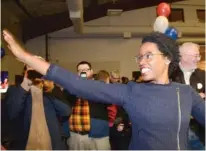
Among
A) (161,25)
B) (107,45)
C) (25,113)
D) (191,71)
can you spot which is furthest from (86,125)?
(107,45)

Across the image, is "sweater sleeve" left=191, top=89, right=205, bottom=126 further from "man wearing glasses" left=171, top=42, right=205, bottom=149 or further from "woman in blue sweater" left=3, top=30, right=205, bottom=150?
"man wearing glasses" left=171, top=42, right=205, bottom=149

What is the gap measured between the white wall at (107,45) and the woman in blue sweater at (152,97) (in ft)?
20.1

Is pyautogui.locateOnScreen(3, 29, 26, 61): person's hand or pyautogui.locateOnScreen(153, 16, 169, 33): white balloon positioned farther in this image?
pyautogui.locateOnScreen(153, 16, 169, 33): white balloon

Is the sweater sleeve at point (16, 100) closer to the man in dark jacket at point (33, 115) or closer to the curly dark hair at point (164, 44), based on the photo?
the man in dark jacket at point (33, 115)

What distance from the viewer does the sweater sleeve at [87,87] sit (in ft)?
3.13

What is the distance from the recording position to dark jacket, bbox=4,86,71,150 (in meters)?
1.78

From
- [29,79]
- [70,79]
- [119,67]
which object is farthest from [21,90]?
[119,67]

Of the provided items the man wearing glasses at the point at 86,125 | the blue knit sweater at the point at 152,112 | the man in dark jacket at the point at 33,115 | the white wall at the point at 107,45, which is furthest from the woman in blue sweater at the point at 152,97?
the white wall at the point at 107,45

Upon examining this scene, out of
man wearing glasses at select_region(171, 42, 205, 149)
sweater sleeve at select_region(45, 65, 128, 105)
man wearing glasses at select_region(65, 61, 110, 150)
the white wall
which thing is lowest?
man wearing glasses at select_region(65, 61, 110, 150)

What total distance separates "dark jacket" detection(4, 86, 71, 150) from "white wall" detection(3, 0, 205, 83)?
525 cm

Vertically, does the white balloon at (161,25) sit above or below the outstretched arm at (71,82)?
above

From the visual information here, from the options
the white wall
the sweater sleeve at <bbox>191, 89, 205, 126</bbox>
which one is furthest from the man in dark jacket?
the white wall

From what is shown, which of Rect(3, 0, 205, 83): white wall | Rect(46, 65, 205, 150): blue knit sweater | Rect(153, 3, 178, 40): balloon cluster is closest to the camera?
Rect(46, 65, 205, 150): blue knit sweater

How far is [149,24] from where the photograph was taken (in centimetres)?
735
